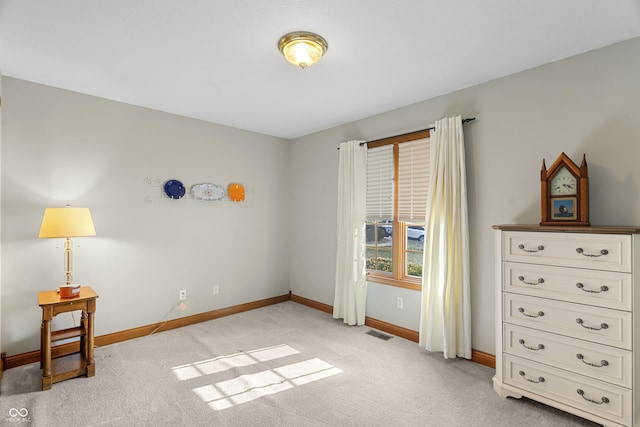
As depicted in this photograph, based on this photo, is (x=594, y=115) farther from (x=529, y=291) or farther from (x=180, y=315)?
(x=180, y=315)

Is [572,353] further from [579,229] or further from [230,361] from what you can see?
[230,361]

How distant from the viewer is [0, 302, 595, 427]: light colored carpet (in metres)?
2.11

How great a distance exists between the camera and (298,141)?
16.0 feet

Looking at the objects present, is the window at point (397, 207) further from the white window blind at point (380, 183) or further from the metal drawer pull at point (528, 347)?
the metal drawer pull at point (528, 347)

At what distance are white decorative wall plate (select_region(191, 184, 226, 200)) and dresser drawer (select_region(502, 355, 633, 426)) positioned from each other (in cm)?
351

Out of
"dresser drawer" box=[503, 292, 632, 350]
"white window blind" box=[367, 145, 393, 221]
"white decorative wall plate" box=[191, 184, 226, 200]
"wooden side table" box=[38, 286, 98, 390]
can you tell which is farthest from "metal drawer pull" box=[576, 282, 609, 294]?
"white decorative wall plate" box=[191, 184, 226, 200]

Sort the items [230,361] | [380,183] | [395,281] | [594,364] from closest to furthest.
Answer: [594,364] < [230,361] < [395,281] < [380,183]

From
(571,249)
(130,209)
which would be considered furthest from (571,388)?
(130,209)

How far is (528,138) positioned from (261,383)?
2998 mm

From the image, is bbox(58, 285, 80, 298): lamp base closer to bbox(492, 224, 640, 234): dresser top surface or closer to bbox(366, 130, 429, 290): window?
bbox(366, 130, 429, 290): window

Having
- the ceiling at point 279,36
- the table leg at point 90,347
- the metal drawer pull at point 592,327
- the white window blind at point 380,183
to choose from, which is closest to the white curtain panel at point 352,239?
the white window blind at point 380,183

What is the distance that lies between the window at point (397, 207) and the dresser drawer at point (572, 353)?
1141mm

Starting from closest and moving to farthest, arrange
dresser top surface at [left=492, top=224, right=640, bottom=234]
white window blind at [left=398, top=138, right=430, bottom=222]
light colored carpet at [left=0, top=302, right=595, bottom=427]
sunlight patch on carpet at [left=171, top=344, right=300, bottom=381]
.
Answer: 1. dresser top surface at [left=492, top=224, right=640, bottom=234]
2. light colored carpet at [left=0, top=302, right=595, bottom=427]
3. sunlight patch on carpet at [left=171, top=344, right=300, bottom=381]
4. white window blind at [left=398, top=138, right=430, bottom=222]

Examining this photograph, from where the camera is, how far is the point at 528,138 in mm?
2629
